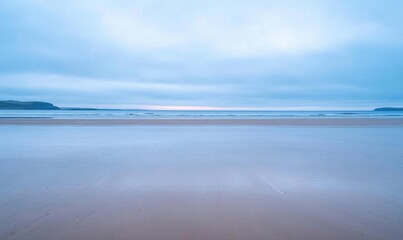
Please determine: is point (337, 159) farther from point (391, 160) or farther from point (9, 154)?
point (9, 154)

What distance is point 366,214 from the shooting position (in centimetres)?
400

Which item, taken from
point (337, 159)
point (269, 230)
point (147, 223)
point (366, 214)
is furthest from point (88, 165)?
point (337, 159)

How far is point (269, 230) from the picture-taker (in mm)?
3514

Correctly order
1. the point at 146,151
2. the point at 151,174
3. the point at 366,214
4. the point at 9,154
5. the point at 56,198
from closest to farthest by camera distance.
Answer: the point at 366,214, the point at 56,198, the point at 151,174, the point at 9,154, the point at 146,151

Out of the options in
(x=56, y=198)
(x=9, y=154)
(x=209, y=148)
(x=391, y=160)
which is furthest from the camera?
(x=209, y=148)

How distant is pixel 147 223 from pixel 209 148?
6.53 metres

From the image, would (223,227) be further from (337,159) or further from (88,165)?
(337,159)

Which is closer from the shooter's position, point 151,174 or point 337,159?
point 151,174

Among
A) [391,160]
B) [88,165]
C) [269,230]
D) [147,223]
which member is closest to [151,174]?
[88,165]

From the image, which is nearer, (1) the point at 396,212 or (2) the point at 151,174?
(1) the point at 396,212

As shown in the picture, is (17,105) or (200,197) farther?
(17,105)

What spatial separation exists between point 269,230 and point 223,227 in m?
0.62

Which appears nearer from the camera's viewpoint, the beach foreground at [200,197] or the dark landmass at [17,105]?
the beach foreground at [200,197]

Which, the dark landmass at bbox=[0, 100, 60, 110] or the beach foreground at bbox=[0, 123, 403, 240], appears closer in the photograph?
the beach foreground at bbox=[0, 123, 403, 240]
